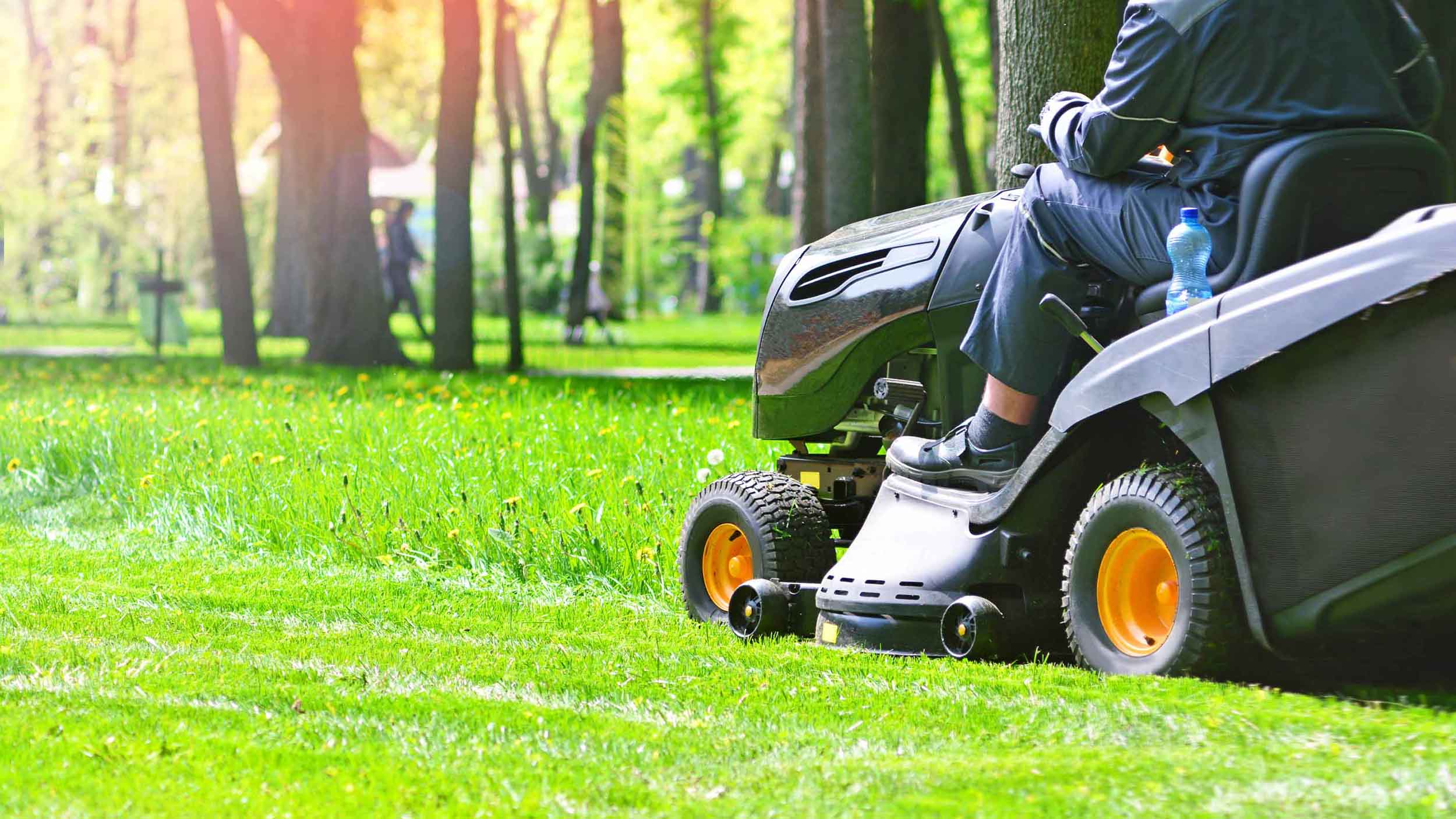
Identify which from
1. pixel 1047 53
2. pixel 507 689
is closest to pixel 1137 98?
pixel 507 689

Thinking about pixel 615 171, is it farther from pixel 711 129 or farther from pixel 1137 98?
pixel 1137 98

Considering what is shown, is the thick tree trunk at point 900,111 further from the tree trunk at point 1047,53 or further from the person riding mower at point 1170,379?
the person riding mower at point 1170,379

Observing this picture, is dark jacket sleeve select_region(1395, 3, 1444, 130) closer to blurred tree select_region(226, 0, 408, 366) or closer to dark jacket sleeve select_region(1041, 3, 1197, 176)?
dark jacket sleeve select_region(1041, 3, 1197, 176)

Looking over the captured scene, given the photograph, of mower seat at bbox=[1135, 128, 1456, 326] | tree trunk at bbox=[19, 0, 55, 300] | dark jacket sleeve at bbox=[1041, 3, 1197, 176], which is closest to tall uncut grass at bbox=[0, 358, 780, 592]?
dark jacket sleeve at bbox=[1041, 3, 1197, 176]

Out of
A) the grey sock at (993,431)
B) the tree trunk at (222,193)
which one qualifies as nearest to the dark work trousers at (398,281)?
the tree trunk at (222,193)

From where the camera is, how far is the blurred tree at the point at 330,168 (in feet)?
62.1

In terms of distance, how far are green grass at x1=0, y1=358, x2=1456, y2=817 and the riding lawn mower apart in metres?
0.20

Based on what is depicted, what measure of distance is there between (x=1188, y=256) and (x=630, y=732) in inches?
64.0

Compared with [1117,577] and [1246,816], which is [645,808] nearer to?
[1246,816]

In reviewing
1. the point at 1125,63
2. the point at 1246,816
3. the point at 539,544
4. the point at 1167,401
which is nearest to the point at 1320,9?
the point at 1125,63

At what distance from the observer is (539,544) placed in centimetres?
687

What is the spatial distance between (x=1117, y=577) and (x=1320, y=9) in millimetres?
1355

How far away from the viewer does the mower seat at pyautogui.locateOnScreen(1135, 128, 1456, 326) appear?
4152 mm

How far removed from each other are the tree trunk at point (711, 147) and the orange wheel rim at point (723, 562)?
29063 millimetres
